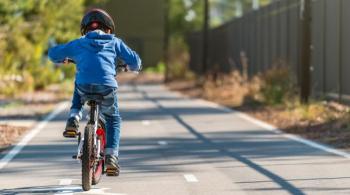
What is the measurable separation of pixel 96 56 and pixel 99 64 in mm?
109

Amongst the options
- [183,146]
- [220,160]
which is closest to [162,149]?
[183,146]

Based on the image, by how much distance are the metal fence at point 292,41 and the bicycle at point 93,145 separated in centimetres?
1319

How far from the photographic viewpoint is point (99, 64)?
34.9ft

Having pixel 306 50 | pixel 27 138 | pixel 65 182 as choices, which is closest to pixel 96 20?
pixel 65 182

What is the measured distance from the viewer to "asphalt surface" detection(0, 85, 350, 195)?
11188mm

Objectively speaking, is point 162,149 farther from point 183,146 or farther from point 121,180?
point 121,180

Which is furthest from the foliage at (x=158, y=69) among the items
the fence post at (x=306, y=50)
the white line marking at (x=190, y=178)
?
the white line marking at (x=190, y=178)

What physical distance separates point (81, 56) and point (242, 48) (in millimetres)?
30172

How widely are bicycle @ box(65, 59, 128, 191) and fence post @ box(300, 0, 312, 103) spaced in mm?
13588

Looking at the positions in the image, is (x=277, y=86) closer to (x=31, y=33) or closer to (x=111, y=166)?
(x=31, y=33)

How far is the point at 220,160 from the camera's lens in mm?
14320

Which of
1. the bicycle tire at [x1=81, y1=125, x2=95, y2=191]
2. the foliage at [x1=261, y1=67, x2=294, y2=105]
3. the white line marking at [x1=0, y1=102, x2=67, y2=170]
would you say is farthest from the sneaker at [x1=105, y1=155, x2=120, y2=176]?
the foliage at [x1=261, y1=67, x2=294, y2=105]

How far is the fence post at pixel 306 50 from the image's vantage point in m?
24.2

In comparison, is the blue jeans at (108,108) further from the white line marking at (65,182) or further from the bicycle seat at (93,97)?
the white line marking at (65,182)
